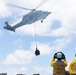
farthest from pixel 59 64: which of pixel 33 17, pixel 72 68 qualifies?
pixel 33 17

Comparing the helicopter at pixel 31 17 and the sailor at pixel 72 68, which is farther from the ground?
the helicopter at pixel 31 17

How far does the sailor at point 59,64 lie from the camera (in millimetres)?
12492

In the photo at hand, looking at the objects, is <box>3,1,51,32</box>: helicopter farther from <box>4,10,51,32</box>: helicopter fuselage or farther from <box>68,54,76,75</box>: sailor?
<box>68,54,76,75</box>: sailor

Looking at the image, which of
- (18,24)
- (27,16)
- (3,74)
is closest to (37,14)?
(27,16)

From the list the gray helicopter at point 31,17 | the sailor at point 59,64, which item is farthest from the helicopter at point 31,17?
the sailor at point 59,64

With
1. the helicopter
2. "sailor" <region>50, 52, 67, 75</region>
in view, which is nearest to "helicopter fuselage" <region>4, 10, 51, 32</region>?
the helicopter

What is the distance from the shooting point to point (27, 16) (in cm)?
7050

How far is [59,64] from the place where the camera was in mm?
12609

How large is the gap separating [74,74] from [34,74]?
2035 millimetres

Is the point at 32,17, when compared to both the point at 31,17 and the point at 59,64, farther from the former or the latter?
the point at 59,64

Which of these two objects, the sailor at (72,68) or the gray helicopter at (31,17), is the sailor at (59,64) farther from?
the gray helicopter at (31,17)

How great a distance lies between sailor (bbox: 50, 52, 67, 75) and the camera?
1249cm

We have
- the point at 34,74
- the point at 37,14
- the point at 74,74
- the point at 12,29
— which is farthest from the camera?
the point at 37,14

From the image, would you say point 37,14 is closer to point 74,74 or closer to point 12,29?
point 12,29
